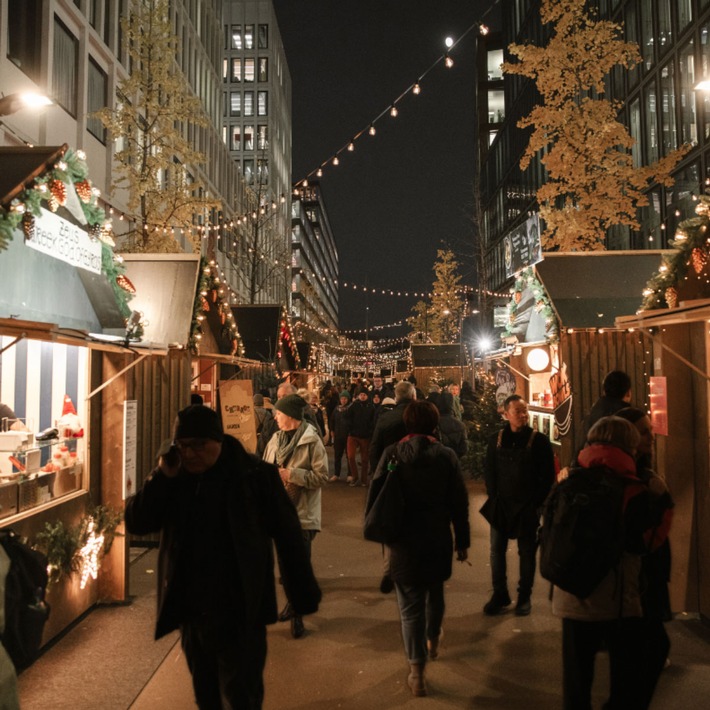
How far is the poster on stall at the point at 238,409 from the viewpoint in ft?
32.8

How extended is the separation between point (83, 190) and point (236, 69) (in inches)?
2669

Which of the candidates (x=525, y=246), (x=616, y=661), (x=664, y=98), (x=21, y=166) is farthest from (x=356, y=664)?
(x=664, y=98)

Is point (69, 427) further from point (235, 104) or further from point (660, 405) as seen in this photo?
point (235, 104)

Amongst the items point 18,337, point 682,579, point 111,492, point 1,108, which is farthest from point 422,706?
point 1,108

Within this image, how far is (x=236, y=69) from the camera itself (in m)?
69.0

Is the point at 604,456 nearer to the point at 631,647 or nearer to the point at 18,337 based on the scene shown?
the point at 631,647

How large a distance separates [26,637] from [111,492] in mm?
3368

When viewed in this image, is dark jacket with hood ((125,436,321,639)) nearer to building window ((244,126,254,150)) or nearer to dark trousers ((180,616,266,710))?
dark trousers ((180,616,266,710))

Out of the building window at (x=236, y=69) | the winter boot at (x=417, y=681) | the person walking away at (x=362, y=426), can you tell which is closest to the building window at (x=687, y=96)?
the person walking away at (x=362, y=426)

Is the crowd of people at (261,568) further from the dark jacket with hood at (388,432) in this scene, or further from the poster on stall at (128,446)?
the poster on stall at (128,446)

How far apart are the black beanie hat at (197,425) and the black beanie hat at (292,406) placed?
9.44 ft

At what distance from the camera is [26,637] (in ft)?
12.6

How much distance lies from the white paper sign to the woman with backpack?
479 cm

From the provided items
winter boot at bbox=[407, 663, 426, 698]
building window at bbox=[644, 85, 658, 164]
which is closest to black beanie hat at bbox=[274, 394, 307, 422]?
winter boot at bbox=[407, 663, 426, 698]
